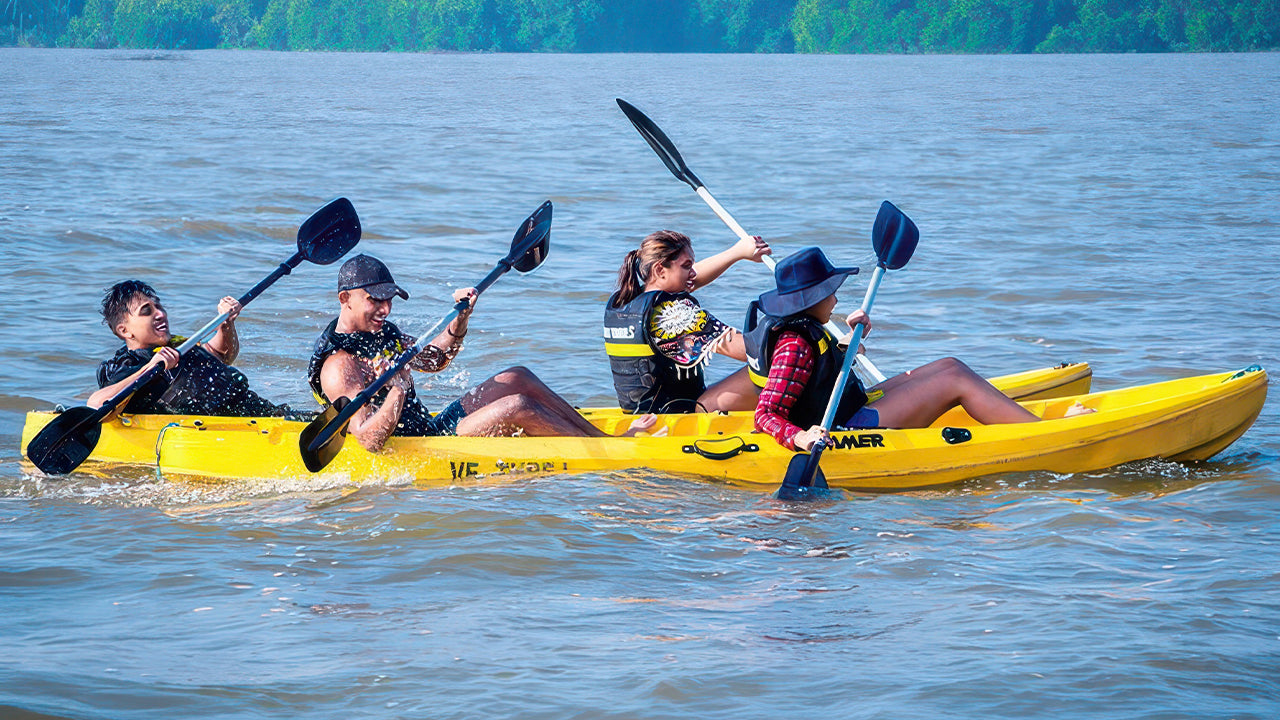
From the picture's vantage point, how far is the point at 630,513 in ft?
19.4

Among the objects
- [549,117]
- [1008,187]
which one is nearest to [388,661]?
[1008,187]

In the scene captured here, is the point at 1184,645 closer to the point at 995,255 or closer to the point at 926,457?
the point at 926,457

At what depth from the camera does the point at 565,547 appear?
18.2ft

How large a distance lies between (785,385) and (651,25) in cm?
9164

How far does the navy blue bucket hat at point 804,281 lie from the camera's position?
580cm

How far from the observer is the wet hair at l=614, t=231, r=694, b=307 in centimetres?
629

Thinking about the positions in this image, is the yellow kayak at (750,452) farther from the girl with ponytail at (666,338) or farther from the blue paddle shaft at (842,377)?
the girl with ponytail at (666,338)

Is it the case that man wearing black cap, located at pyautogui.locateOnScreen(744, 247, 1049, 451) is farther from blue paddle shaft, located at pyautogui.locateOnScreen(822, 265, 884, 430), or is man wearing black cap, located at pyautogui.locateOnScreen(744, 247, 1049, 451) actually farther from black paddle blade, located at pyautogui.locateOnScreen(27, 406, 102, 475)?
black paddle blade, located at pyautogui.locateOnScreen(27, 406, 102, 475)

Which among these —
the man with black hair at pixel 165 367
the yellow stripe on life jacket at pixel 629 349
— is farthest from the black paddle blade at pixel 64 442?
the yellow stripe on life jacket at pixel 629 349

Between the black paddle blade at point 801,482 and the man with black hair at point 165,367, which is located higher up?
the man with black hair at point 165,367

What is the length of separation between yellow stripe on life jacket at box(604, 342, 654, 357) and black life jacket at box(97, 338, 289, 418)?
173 cm

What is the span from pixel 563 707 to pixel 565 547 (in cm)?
146

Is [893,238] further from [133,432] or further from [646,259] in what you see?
[133,432]

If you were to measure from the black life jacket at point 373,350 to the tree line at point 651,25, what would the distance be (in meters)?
77.0
